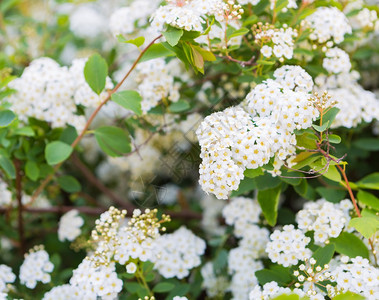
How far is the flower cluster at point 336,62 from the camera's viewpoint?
125 cm

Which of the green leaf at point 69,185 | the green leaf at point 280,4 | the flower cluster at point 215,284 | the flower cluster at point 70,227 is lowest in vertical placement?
the flower cluster at point 215,284

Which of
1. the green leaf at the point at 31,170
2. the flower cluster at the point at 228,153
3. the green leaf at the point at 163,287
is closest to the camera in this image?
the flower cluster at the point at 228,153

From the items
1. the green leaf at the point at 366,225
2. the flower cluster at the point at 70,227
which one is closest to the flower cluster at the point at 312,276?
the green leaf at the point at 366,225

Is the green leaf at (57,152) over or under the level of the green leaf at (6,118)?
under

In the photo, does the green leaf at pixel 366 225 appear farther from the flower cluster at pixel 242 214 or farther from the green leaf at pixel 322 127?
the flower cluster at pixel 242 214

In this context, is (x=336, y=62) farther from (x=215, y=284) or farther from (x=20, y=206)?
(x=20, y=206)

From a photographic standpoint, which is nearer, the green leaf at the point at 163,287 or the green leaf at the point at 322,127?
the green leaf at the point at 322,127

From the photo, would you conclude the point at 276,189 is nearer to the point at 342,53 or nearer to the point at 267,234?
the point at 267,234

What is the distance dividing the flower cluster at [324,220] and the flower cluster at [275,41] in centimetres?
41

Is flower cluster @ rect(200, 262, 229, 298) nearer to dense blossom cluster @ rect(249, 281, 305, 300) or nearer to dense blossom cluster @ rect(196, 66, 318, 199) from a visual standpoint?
dense blossom cluster @ rect(249, 281, 305, 300)

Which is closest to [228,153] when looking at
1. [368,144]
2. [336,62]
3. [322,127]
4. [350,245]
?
[322,127]

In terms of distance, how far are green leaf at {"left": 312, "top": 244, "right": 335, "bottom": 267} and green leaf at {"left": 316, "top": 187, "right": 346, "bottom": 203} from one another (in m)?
0.20

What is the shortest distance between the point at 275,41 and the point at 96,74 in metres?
Result: 0.49

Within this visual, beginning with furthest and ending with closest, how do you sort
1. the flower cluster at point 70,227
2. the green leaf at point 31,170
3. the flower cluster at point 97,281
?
1. the flower cluster at point 70,227
2. the green leaf at point 31,170
3. the flower cluster at point 97,281
